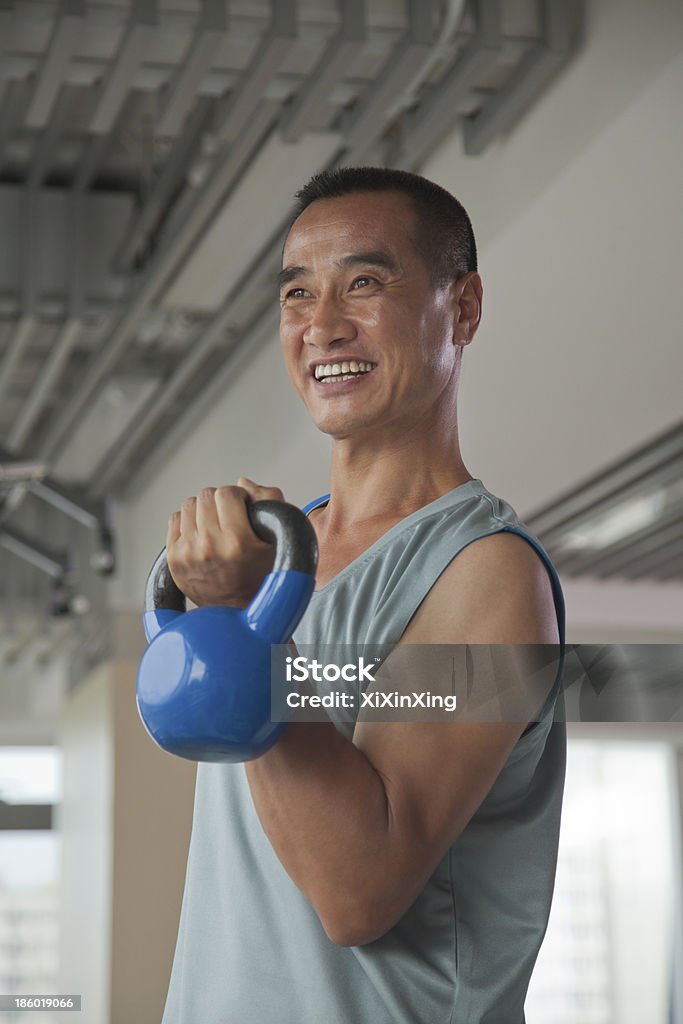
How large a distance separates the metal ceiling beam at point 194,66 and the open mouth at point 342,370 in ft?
4.84

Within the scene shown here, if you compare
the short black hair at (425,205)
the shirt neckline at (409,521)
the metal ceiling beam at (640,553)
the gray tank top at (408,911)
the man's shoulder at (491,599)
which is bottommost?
the gray tank top at (408,911)

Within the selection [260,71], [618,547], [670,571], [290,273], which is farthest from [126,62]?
[670,571]

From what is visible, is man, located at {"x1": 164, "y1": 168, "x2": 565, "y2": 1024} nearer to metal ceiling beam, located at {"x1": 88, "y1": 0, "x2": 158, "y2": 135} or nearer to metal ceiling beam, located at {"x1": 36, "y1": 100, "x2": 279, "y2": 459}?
metal ceiling beam, located at {"x1": 88, "y1": 0, "x2": 158, "y2": 135}

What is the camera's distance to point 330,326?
637 millimetres

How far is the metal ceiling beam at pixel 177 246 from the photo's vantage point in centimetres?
243

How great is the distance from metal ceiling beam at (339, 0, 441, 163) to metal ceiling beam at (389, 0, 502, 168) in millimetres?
64

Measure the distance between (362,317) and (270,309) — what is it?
2611 millimetres

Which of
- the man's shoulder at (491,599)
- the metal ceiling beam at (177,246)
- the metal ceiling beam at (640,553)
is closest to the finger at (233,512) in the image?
the man's shoulder at (491,599)

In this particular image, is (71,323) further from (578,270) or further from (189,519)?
(189,519)

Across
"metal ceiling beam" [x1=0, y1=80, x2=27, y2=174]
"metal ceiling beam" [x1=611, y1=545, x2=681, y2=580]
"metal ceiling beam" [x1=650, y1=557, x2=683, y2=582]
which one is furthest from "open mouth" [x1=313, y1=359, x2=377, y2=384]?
"metal ceiling beam" [x1=650, y1=557, x2=683, y2=582]

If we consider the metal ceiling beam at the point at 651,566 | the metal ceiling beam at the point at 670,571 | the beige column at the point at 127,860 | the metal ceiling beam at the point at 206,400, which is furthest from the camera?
the metal ceiling beam at the point at 670,571

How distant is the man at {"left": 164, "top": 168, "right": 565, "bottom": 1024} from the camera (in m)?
0.48

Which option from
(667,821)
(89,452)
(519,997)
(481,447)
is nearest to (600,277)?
(481,447)

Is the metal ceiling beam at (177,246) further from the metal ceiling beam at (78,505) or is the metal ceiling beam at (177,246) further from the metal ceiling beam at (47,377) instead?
the metal ceiling beam at (78,505)
